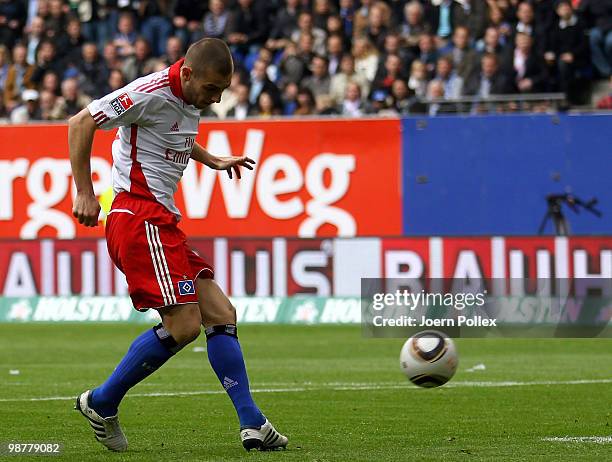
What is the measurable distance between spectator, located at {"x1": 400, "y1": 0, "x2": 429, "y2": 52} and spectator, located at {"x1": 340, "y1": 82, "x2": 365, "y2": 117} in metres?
1.44

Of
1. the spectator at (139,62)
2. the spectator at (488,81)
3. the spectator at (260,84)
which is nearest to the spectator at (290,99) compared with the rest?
the spectator at (260,84)

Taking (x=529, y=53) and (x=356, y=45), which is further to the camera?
(x=356, y=45)

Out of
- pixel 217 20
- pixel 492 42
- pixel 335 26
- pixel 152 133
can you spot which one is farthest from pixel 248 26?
pixel 152 133

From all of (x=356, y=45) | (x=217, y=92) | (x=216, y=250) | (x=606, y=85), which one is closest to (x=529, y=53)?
(x=606, y=85)

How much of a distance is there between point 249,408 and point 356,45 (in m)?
16.3

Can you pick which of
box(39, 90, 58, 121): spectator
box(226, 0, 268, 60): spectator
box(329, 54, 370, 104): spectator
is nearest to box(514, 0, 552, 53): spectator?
box(329, 54, 370, 104): spectator

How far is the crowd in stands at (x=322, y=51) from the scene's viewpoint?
22.4 metres

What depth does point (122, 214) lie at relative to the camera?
8.23m

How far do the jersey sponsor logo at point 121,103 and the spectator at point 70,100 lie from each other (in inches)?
644

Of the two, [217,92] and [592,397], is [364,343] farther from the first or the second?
[217,92]

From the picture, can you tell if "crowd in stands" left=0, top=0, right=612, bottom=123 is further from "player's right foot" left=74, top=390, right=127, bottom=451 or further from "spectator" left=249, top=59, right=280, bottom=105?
"player's right foot" left=74, top=390, right=127, bottom=451

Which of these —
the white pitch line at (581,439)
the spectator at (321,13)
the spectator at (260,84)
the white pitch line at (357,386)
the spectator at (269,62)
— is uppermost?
the spectator at (321,13)

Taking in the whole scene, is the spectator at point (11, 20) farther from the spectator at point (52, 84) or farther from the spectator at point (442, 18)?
the spectator at point (442, 18)

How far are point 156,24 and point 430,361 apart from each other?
17495 mm
